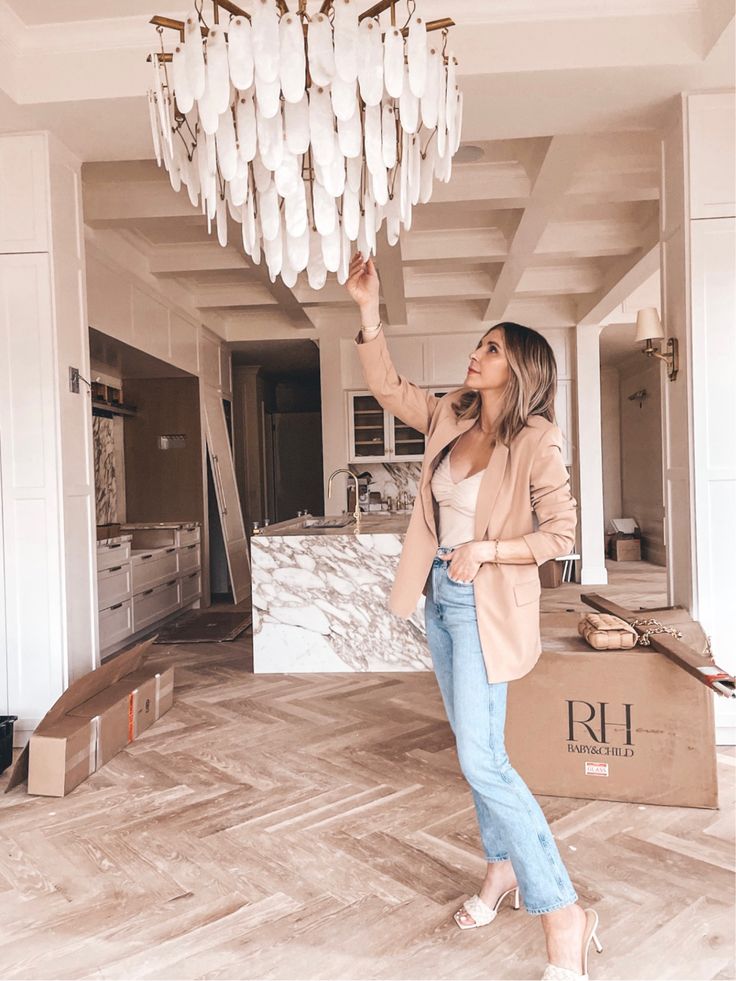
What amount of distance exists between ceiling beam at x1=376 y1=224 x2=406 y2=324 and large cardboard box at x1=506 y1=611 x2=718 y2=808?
2.67 meters

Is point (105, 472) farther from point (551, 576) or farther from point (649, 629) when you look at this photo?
point (649, 629)

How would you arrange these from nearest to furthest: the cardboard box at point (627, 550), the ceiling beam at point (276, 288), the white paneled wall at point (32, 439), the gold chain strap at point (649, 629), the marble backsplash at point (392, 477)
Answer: the gold chain strap at point (649, 629) → the white paneled wall at point (32, 439) → the ceiling beam at point (276, 288) → the marble backsplash at point (392, 477) → the cardboard box at point (627, 550)

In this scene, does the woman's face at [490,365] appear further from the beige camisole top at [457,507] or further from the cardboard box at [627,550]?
the cardboard box at [627,550]

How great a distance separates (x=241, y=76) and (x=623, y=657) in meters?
2.19

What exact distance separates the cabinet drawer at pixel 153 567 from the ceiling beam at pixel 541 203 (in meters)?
3.66

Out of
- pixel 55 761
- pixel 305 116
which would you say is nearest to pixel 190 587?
pixel 55 761

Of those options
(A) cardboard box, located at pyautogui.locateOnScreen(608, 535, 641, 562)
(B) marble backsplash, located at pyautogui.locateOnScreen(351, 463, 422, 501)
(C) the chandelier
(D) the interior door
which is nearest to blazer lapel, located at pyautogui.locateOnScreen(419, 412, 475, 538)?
(C) the chandelier

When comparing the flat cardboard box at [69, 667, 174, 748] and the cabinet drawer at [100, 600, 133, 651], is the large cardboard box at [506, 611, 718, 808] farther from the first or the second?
the cabinet drawer at [100, 600, 133, 651]

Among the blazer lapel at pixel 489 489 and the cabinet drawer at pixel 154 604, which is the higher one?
the blazer lapel at pixel 489 489

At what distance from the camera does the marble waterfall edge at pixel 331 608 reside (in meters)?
4.48

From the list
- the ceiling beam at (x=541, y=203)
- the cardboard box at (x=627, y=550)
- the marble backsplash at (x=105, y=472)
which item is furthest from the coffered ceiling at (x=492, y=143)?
the cardboard box at (x=627, y=550)

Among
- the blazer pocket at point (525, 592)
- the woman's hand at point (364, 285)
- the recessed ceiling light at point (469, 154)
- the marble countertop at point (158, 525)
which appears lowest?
the marble countertop at point (158, 525)

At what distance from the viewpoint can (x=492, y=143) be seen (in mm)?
4328

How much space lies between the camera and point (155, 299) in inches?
246
